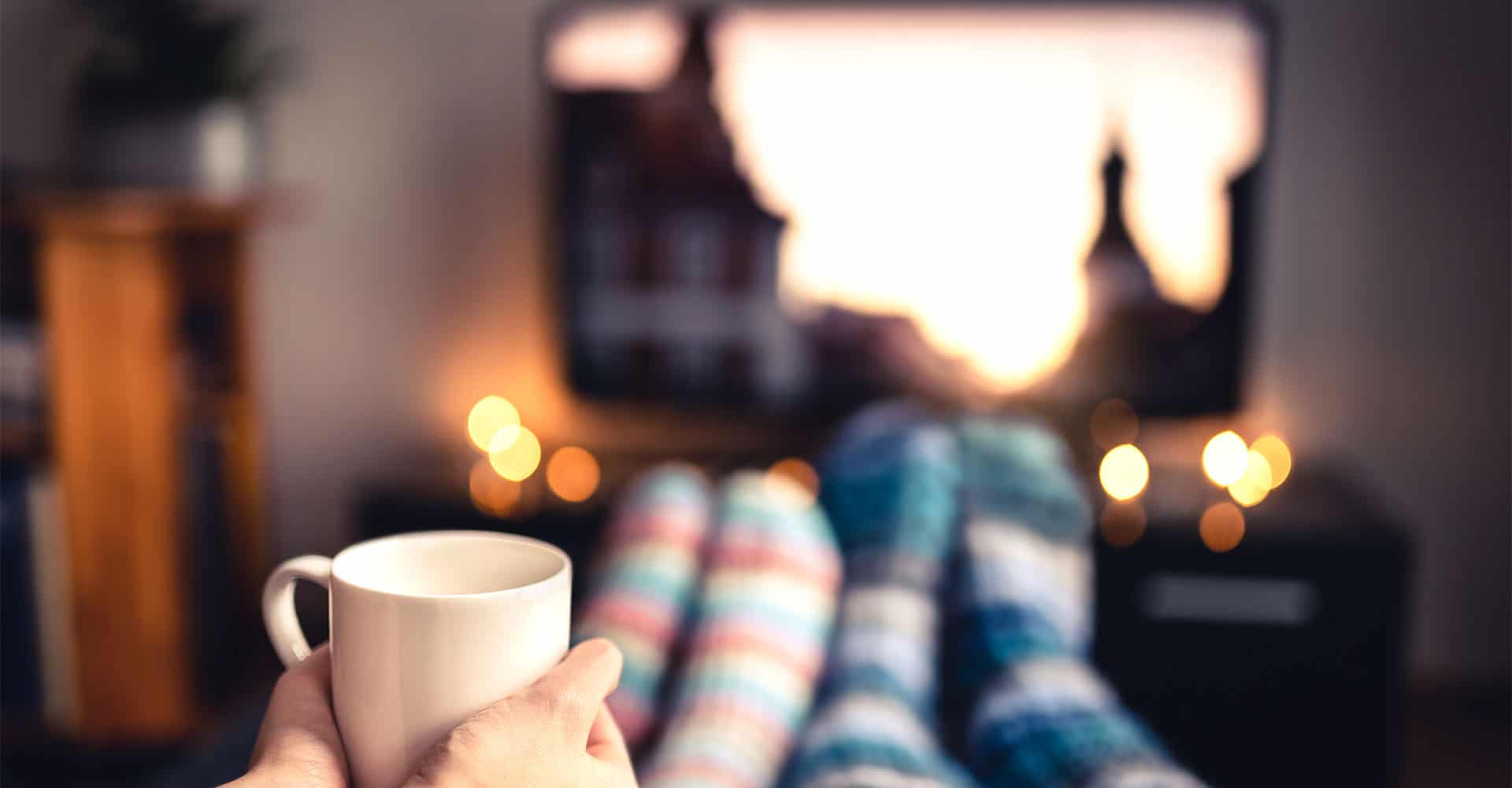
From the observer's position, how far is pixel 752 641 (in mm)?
815

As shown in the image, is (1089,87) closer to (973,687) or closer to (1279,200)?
(1279,200)

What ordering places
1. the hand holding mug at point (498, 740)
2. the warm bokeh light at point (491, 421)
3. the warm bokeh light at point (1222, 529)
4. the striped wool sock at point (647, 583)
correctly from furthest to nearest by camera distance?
the warm bokeh light at point (491, 421)
the warm bokeh light at point (1222, 529)
the striped wool sock at point (647, 583)
the hand holding mug at point (498, 740)

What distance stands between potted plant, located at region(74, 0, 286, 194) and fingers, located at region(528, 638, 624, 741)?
4.89ft

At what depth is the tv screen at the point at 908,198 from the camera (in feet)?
5.48

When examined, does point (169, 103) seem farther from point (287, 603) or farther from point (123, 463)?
point (287, 603)

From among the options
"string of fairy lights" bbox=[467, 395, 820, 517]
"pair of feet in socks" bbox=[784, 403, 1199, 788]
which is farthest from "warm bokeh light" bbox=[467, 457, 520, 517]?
"pair of feet in socks" bbox=[784, 403, 1199, 788]

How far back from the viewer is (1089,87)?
1.68m

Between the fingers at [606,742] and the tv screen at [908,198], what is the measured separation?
4.27 feet

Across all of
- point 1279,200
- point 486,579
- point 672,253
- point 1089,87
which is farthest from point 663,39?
point 486,579

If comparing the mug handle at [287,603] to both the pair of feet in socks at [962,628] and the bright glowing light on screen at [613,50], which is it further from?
the bright glowing light on screen at [613,50]

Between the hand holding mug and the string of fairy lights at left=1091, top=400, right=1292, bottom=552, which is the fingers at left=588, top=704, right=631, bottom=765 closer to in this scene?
the hand holding mug

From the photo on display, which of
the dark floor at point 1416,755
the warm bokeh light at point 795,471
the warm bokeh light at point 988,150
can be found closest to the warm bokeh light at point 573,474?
the warm bokeh light at point 795,471

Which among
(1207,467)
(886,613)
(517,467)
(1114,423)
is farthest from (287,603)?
(1207,467)

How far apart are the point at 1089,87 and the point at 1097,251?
24cm
